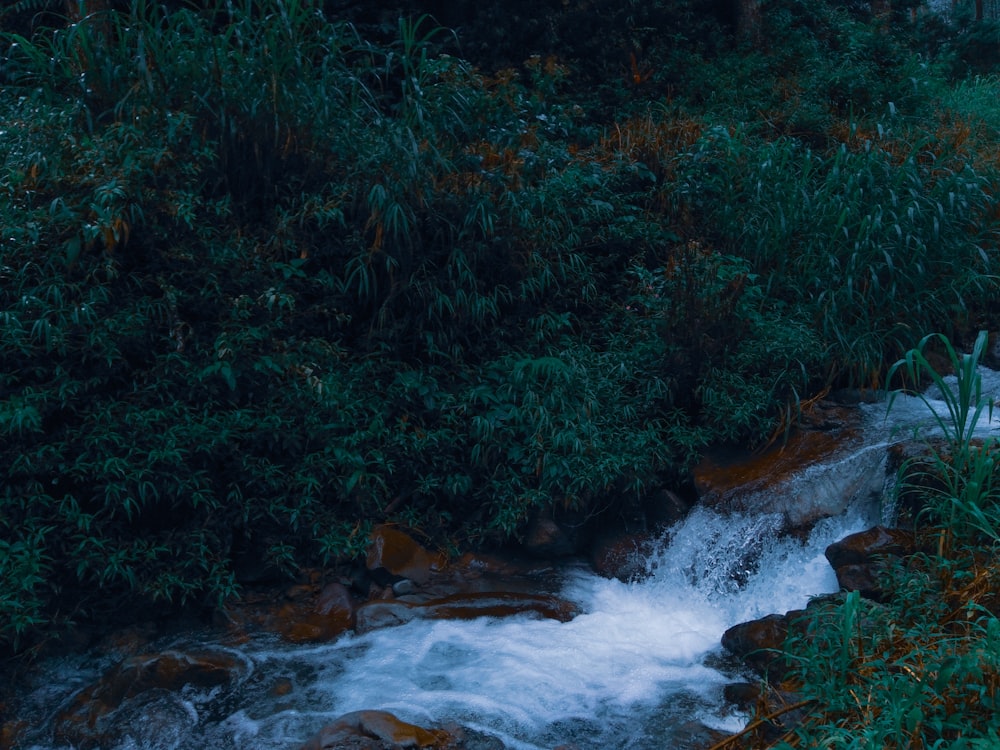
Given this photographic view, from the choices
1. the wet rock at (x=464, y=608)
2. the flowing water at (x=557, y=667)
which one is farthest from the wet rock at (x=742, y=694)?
the wet rock at (x=464, y=608)

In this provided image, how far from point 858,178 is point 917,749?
15.3ft

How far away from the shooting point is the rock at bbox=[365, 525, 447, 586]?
198 inches

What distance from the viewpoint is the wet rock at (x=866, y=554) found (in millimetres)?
4258

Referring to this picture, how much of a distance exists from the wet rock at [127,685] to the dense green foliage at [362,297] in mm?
388

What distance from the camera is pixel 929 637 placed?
11.2ft

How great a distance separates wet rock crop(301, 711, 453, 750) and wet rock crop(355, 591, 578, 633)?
1024 mm

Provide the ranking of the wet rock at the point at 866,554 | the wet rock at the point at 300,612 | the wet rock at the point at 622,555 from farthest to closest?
the wet rock at the point at 622,555 < the wet rock at the point at 300,612 < the wet rock at the point at 866,554

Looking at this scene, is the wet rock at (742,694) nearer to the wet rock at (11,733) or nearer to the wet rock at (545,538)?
the wet rock at (545,538)

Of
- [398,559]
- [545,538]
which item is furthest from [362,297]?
[545,538]

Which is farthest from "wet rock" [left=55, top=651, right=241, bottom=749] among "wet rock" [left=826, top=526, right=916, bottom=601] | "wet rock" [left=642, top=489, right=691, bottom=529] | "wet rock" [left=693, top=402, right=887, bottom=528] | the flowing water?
"wet rock" [left=826, top=526, right=916, bottom=601]

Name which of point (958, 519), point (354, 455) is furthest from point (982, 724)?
point (354, 455)

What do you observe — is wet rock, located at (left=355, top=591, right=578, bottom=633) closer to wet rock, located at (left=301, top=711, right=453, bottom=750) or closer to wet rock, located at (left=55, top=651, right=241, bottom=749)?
wet rock, located at (left=55, top=651, right=241, bottom=749)

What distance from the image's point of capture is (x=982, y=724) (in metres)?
2.82

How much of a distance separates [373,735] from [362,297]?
2860mm
